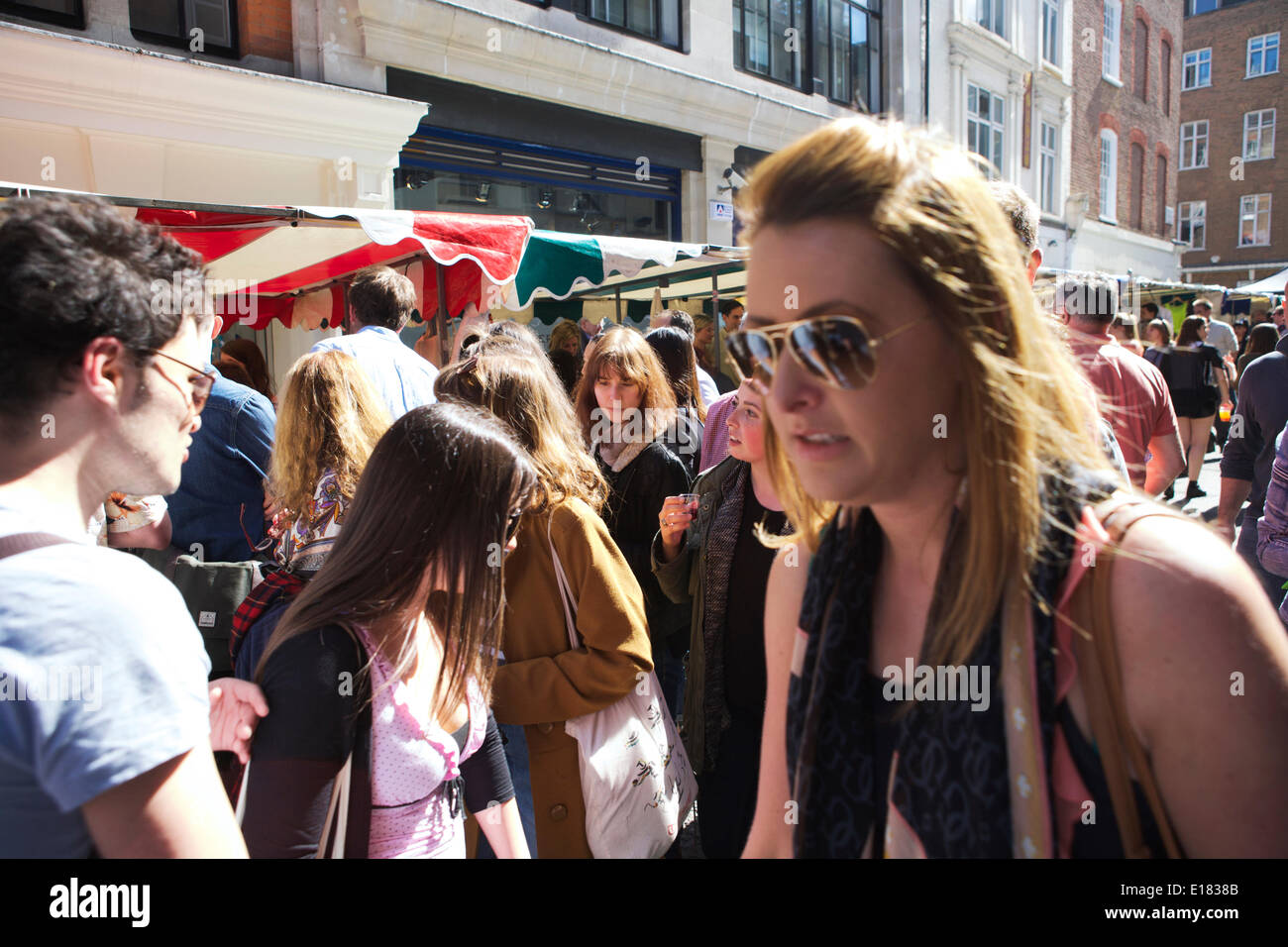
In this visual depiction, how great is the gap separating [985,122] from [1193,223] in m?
21.0

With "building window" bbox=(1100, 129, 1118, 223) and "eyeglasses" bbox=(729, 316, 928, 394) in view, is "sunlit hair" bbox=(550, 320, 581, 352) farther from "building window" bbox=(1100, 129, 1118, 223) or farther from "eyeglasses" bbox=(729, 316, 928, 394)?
"building window" bbox=(1100, 129, 1118, 223)

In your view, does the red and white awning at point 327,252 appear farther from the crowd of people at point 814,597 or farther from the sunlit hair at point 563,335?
the crowd of people at point 814,597

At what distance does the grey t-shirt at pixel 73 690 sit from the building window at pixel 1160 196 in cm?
3157

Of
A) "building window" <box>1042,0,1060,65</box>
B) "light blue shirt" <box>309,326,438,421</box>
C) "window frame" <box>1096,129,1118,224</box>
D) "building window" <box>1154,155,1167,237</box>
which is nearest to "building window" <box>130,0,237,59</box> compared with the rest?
A: "light blue shirt" <box>309,326,438,421</box>

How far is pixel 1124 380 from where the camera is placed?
11.9 feet

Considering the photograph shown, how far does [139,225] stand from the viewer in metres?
1.19

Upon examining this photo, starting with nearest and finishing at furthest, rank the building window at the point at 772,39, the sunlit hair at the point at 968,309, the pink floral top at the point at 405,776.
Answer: the sunlit hair at the point at 968,309 < the pink floral top at the point at 405,776 < the building window at the point at 772,39

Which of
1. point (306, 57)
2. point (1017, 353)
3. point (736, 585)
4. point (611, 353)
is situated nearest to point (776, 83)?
point (306, 57)

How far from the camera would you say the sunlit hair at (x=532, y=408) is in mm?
2523

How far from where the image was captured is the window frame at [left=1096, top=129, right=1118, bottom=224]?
23.0 meters

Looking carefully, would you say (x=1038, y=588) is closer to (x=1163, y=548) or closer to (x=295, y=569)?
(x=1163, y=548)

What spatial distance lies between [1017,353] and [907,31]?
1703cm

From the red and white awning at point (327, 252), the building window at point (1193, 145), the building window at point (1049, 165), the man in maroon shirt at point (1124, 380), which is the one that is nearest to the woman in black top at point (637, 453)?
the red and white awning at point (327, 252)

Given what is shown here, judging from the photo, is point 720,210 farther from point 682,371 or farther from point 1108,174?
point 1108,174
